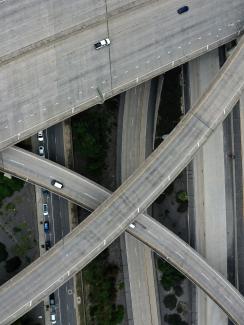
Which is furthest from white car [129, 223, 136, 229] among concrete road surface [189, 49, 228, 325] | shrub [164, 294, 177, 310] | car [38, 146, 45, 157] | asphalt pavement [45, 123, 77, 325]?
car [38, 146, 45, 157]

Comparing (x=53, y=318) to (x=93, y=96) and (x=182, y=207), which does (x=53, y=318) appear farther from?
(x=93, y=96)

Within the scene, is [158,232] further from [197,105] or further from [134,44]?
[134,44]

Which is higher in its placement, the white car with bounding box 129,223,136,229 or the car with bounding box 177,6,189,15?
the car with bounding box 177,6,189,15

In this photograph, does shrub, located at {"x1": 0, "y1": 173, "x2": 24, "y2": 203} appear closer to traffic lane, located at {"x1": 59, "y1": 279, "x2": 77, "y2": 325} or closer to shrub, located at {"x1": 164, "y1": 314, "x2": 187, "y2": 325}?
traffic lane, located at {"x1": 59, "y1": 279, "x2": 77, "y2": 325}

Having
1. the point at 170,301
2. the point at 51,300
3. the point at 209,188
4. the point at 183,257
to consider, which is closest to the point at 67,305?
the point at 51,300

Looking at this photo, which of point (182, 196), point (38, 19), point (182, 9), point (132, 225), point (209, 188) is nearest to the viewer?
point (38, 19)

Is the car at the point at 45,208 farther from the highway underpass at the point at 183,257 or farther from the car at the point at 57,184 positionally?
the highway underpass at the point at 183,257

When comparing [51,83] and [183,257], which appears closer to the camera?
[51,83]
